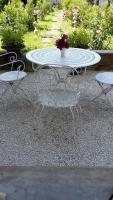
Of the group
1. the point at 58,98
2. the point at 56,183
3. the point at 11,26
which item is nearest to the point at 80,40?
the point at 11,26

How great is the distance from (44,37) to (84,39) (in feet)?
11.1

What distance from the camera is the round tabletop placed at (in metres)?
4.36

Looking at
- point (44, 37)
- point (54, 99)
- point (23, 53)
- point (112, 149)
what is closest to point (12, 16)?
point (44, 37)

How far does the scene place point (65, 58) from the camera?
4570 millimetres

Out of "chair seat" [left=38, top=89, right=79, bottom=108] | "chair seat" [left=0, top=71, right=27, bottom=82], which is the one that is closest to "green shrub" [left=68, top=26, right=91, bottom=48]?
→ "chair seat" [left=0, top=71, right=27, bottom=82]

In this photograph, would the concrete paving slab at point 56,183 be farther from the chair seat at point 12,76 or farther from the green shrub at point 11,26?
the green shrub at point 11,26

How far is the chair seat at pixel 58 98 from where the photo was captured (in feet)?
13.0

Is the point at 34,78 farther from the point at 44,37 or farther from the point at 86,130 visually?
the point at 44,37

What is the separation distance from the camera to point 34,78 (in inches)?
235

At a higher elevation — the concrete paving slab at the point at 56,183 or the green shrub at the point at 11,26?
the green shrub at the point at 11,26

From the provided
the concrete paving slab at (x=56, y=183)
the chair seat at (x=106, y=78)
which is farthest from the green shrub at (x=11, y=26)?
the concrete paving slab at (x=56, y=183)

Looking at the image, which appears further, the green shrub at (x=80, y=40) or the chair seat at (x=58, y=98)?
the green shrub at (x=80, y=40)

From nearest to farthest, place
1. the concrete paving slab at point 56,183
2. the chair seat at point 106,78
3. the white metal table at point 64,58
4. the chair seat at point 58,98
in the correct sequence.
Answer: the concrete paving slab at point 56,183 < the chair seat at point 58,98 < the white metal table at point 64,58 < the chair seat at point 106,78

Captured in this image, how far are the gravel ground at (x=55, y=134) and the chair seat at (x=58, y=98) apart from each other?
0.38 m
